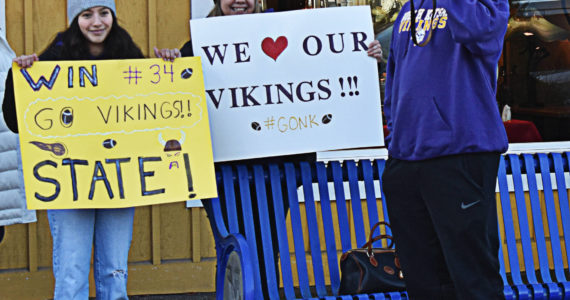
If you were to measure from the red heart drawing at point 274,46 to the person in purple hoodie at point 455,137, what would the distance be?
776 millimetres

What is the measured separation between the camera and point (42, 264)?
4.46m

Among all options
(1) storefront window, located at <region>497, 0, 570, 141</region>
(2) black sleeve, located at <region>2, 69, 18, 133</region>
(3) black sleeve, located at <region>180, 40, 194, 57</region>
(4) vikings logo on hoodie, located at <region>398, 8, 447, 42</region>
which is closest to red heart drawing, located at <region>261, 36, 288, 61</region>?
(3) black sleeve, located at <region>180, 40, 194, 57</region>

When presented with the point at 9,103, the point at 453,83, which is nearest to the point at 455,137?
the point at 453,83

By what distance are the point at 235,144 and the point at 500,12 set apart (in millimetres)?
1229

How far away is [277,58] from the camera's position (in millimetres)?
3051

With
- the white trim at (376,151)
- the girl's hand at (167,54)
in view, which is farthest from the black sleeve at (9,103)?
the white trim at (376,151)

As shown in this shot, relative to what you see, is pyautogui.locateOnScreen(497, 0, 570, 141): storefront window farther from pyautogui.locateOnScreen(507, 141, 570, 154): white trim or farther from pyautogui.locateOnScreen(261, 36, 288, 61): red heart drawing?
pyautogui.locateOnScreen(261, 36, 288, 61): red heart drawing

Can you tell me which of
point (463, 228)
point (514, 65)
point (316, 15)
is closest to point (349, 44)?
point (316, 15)

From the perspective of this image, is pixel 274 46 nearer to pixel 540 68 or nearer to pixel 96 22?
pixel 96 22

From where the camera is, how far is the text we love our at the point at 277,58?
3023 mm

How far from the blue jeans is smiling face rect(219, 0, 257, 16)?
3.02 feet

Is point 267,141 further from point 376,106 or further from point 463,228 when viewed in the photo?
point 463,228

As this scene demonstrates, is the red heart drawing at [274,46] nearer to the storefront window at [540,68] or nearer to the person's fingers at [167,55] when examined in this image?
the person's fingers at [167,55]

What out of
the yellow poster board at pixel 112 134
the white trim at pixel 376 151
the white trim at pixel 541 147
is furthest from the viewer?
the white trim at pixel 541 147
